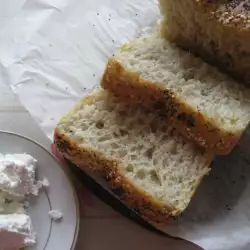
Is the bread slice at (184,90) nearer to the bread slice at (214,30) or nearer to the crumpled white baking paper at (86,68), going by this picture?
the bread slice at (214,30)

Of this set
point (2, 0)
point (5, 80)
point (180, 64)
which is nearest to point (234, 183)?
point (180, 64)

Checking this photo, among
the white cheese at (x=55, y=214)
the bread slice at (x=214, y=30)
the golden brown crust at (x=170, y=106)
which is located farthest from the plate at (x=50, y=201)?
the bread slice at (x=214, y=30)

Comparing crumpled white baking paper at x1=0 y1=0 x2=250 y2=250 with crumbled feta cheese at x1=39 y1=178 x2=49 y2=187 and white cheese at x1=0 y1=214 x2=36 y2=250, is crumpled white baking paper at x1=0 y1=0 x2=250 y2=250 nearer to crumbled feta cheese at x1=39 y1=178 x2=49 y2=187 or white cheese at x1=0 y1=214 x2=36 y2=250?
crumbled feta cheese at x1=39 y1=178 x2=49 y2=187

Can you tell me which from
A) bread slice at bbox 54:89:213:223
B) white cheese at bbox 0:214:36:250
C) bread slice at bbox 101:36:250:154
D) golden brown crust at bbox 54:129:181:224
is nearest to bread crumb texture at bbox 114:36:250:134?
bread slice at bbox 101:36:250:154

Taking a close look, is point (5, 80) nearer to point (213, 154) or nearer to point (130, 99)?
point (130, 99)

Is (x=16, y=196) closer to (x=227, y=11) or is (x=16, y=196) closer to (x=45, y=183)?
(x=45, y=183)

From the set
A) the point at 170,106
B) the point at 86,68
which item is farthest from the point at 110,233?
the point at 86,68
